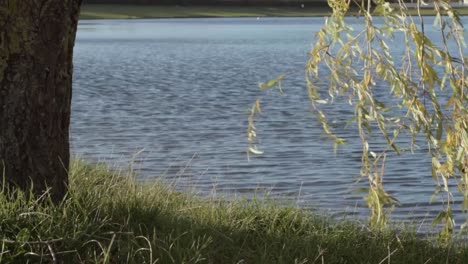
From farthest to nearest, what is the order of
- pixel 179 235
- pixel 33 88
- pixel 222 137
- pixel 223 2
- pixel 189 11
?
1. pixel 223 2
2. pixel 189 11
3. pixel 222 137
4. pixel 33 88
5. pixel 179 235

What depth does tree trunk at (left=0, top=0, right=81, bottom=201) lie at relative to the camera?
17.6ft

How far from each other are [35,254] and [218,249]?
1.07 meters

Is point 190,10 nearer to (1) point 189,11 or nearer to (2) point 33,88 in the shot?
(1) point 189,11

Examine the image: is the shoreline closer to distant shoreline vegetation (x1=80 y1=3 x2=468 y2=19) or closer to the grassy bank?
distant shoreline vegetation (x1=80 y1=3 x2=468 y2=19)

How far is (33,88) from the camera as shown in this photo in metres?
5.39

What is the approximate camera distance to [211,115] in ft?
59.1

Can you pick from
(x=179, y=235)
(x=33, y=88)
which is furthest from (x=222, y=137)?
(x=179, y=235)

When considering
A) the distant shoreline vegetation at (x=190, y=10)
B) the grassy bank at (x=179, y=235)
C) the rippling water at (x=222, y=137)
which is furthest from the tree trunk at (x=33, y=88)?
the distant shoreline vegetation at (x=190, y=10)

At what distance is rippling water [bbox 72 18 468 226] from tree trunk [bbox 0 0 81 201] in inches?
52.5

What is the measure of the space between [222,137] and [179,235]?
9680 mm

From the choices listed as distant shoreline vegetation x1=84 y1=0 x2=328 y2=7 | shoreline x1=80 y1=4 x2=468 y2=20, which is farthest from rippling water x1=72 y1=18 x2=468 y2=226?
distant shoreline vegetation x1=84 y1=0 x2=328 y2=7

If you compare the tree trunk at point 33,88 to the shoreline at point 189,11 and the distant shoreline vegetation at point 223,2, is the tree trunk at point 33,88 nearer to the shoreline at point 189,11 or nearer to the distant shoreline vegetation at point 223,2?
the shoreline at point 189,11

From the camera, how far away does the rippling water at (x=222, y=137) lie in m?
10.6

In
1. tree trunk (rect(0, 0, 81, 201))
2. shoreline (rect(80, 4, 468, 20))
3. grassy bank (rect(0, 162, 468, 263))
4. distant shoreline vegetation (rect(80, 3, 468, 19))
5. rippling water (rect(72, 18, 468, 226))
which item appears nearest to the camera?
grassy bank (rect(0, 162, 468, 263))
